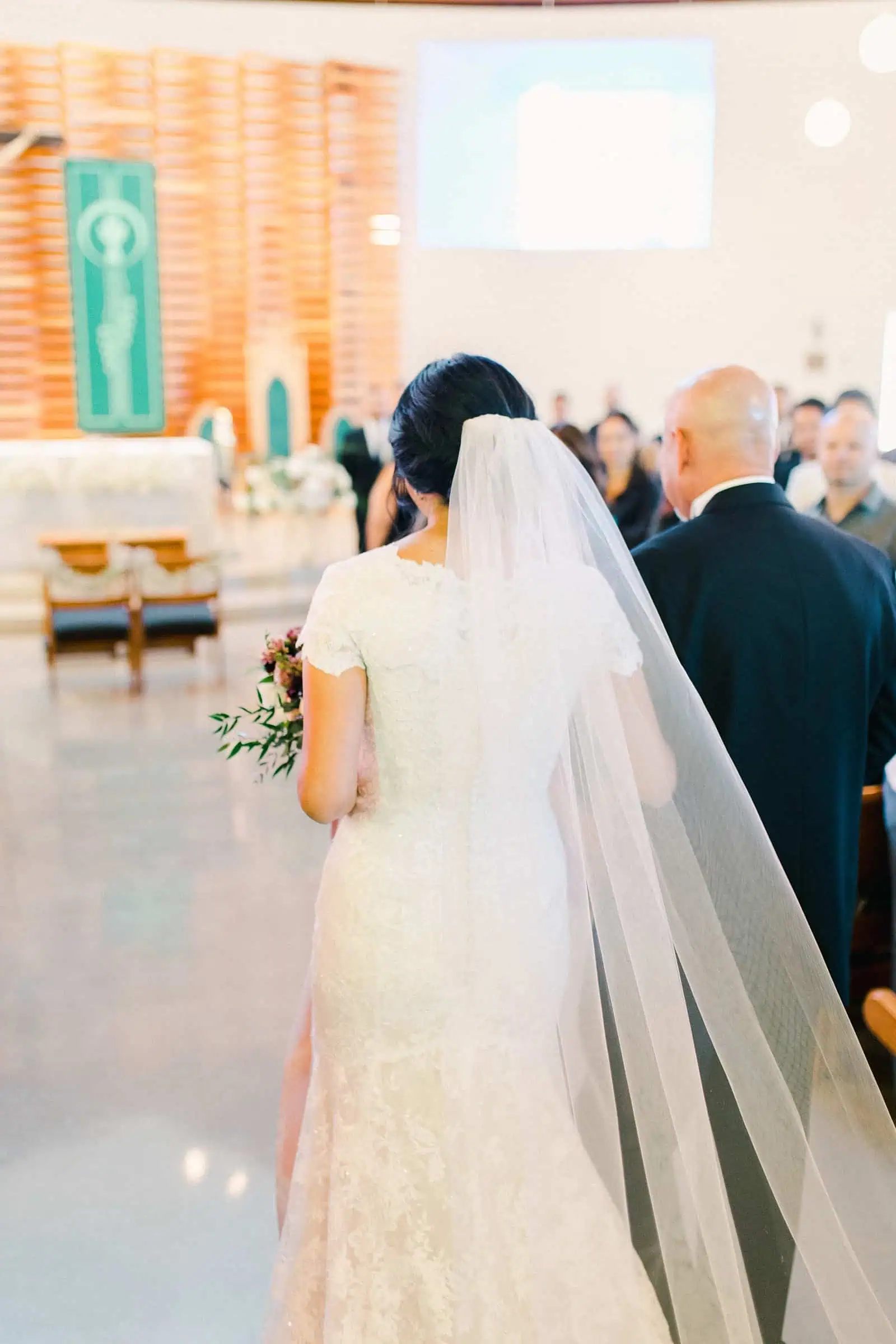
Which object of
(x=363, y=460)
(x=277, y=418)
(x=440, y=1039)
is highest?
(x=277, y=418)

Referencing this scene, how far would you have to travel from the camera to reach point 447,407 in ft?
5.87

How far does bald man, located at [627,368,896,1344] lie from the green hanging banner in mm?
9738

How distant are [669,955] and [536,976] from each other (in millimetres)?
190

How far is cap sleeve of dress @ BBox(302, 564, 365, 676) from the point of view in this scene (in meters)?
1.76

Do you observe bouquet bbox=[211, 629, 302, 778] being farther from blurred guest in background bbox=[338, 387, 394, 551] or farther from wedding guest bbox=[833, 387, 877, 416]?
blurred guest in background bbox=[338, 387, 394, 551]

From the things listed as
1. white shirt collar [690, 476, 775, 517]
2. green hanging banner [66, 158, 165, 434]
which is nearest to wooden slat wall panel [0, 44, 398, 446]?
green hanging banner [66, 158, 165, 434]

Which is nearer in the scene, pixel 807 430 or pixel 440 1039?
pixel 440 1039

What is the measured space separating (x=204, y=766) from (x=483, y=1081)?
433 cm

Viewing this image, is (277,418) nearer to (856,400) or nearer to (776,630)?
(856,400)

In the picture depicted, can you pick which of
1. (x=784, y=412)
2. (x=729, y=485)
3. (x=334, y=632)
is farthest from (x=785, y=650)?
(x=784, y=412)

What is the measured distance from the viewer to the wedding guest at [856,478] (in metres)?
4.68

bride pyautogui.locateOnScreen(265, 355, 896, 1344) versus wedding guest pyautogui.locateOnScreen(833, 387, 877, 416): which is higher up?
wedding guest pyautogui.locateOnScreen(833, 387, 877, 416)

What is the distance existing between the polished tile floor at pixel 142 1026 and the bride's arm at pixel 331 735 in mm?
1136

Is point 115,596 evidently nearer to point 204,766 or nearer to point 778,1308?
point 204,766
